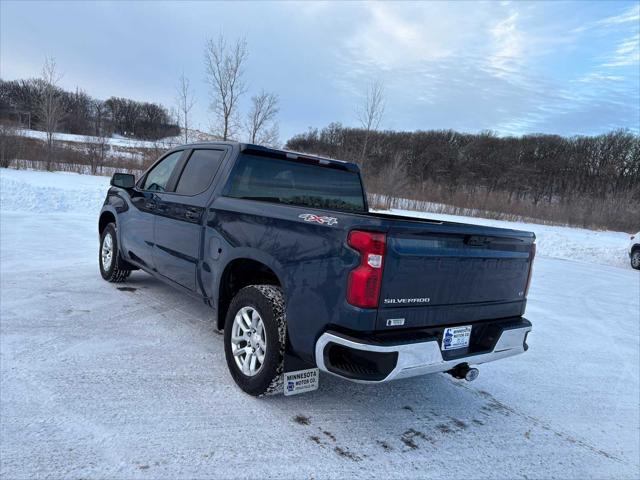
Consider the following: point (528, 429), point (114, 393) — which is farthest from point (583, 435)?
point (114, 393)

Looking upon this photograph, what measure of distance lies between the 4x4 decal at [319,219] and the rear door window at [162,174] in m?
2.48

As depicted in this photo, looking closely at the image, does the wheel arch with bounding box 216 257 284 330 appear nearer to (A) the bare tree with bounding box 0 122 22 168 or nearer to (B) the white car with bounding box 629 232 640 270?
(B) the white car with bounding box 629 232 640 270

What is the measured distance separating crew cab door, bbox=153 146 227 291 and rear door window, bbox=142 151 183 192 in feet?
0.58

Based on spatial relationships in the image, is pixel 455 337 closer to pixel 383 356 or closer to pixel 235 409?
pixel 383 356

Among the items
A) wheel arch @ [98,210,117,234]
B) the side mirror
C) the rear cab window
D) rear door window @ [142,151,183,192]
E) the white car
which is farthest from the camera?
the white car

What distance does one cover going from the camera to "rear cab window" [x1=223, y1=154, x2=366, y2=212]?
12.7ft

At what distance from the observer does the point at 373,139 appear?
5191 centimetres

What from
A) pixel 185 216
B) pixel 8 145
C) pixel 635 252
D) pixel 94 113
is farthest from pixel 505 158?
pixel 94 113

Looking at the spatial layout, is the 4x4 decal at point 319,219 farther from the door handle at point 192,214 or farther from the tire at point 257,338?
the door handle at point 192,214

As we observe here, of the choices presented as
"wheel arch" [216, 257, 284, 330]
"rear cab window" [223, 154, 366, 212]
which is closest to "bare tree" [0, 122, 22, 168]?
"rear cab window" [223, 154, 366, 212]

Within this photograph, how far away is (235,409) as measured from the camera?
3.09 metres

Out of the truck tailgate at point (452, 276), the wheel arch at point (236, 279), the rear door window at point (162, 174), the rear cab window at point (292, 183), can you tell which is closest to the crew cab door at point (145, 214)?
the rear door window at point (162, 174)

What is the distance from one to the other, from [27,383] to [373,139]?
2015 inches

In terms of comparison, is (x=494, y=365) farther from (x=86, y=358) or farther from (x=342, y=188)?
(x=86, y=358)
